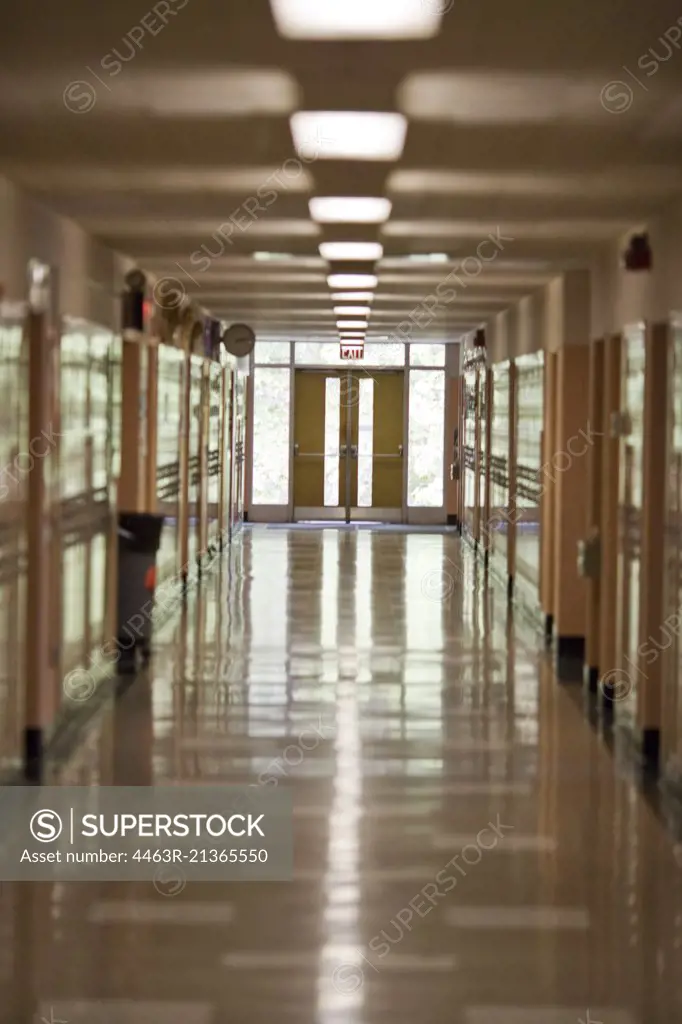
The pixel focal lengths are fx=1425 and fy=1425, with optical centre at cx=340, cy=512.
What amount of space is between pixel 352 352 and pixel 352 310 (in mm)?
7456

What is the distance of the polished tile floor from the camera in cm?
408

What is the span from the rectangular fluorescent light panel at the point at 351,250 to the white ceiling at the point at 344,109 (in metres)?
0.14

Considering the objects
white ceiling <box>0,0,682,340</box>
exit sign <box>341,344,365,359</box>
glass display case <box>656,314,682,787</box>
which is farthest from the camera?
exit sign <box>341,344,365,359</box>

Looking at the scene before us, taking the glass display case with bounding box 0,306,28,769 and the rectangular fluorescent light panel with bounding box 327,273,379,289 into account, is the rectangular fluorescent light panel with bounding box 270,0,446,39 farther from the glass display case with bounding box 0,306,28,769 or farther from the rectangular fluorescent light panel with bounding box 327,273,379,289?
the rectangular fluorescent light panel with bounding box 327,273,379,289

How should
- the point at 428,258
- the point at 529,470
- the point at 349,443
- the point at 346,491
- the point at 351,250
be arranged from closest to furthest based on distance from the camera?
the point at 351,250, the point at 428,258, the point at 529,470, the point at 346,491, the point at 349,443

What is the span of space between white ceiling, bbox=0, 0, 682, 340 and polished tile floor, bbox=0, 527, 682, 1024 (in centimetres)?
272

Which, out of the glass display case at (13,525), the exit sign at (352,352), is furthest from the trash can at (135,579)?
the exit sign at (352,352)

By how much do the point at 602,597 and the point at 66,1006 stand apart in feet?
17.6

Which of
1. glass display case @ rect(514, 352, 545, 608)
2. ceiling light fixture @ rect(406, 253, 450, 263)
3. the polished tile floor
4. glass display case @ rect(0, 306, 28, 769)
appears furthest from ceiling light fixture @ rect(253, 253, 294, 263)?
glass display case @ rect(0, 306, 28, 769)

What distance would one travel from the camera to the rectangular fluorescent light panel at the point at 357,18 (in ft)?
12.4

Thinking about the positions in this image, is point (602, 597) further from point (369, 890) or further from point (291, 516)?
point (291, 516)

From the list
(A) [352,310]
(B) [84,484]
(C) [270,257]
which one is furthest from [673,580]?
(A) [352,310]

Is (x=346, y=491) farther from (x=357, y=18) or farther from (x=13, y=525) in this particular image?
(x=357, y=18)

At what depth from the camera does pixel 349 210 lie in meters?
7.66
